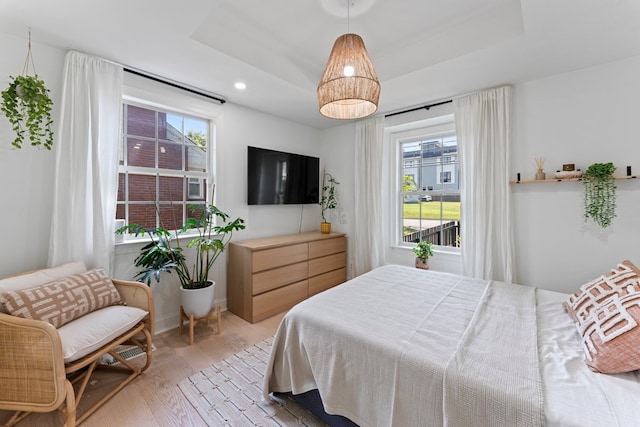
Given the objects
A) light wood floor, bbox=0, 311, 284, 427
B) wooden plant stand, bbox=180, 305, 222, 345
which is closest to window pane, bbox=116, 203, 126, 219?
wooden plant stand, bbox=180, 305, 222, 345

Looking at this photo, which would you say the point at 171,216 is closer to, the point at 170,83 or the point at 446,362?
the point at 170,83

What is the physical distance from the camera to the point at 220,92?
2.85 metres

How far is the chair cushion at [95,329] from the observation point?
147 cm

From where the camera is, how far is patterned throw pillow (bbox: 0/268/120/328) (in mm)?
1502

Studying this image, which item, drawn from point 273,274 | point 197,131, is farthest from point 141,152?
point 273,274

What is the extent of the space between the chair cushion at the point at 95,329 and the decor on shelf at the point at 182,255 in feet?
1.03

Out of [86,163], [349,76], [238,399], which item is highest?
[349,76]

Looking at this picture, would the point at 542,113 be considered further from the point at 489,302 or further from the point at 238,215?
the point at 238,215

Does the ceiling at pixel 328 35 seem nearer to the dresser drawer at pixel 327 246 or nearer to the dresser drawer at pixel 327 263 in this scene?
the dresser drawer at pixel 327 246

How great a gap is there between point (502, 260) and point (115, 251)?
372 centimetres

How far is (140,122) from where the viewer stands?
2598mm

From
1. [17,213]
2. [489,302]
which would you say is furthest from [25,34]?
[489,302]

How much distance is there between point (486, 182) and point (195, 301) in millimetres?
3132

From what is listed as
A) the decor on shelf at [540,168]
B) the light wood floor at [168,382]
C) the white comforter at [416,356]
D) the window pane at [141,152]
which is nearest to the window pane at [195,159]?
the window pane at [141,152]
